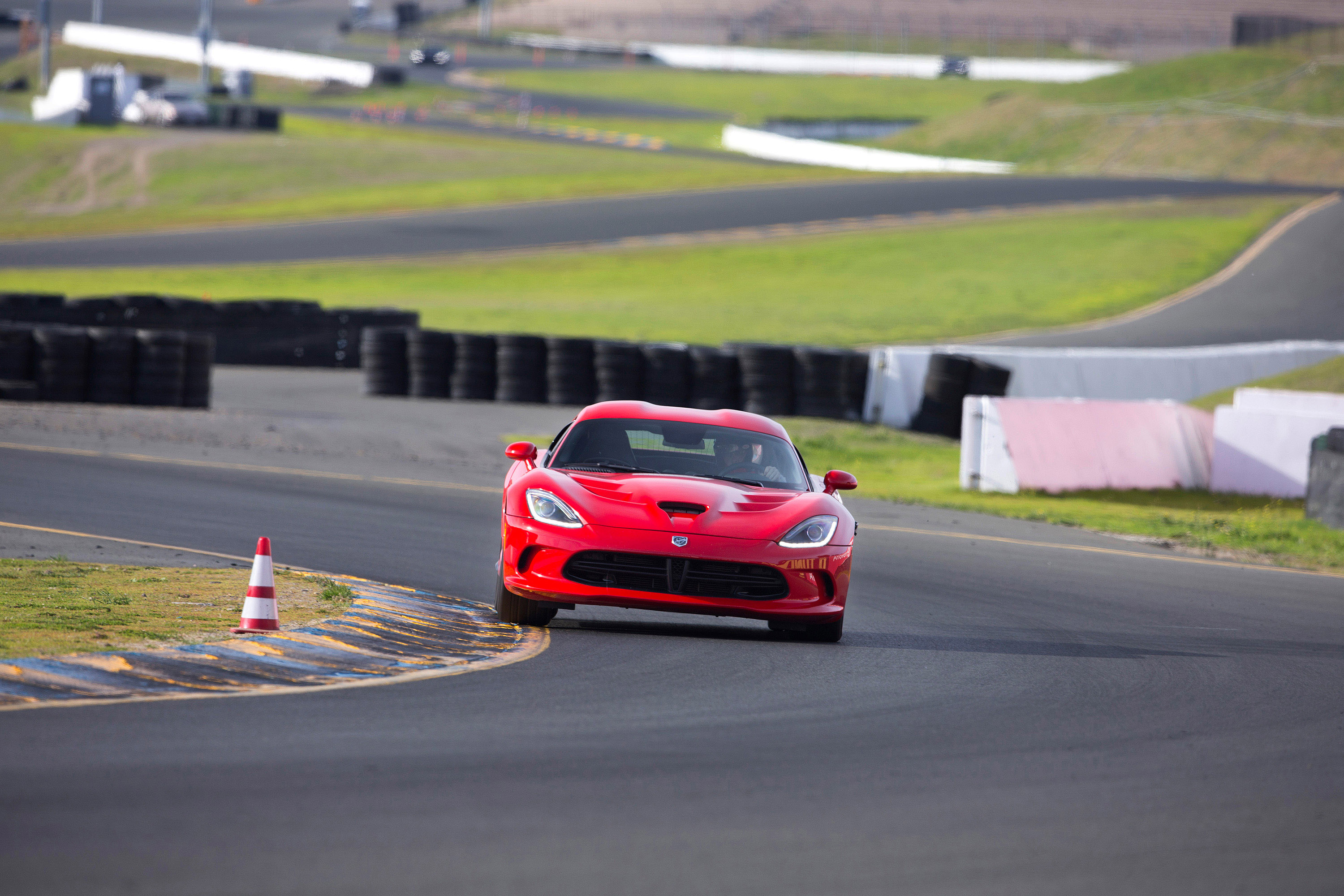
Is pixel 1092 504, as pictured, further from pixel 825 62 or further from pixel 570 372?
pixel 825 62

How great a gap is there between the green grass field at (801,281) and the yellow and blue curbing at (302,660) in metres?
22.9

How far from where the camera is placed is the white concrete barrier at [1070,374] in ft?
80.8

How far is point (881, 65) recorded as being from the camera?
98.4 metres

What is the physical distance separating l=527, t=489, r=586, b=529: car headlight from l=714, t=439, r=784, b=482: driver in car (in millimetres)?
1181

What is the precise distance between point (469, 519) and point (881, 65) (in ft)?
287

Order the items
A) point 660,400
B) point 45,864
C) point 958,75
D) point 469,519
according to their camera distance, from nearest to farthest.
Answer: point 45,864 < point 469,519 < point 660,400 < point 958,75

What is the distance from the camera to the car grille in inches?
368

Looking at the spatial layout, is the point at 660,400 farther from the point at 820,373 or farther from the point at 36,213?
the point at 36,213

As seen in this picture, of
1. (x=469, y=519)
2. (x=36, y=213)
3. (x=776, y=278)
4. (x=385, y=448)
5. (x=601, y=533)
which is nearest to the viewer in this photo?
(x=601, y=533)

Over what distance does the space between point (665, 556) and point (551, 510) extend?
0.73 metres

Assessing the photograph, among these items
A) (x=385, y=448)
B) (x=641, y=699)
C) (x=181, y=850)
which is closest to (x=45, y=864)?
(x=181, y=850)

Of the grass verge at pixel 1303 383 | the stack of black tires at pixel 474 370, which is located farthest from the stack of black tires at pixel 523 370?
the grass verge at pixel 1303 383

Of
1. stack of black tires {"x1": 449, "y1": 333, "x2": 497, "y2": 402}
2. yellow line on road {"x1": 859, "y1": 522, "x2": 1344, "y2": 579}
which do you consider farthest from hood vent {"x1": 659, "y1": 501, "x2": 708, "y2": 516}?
stack of black tires {"x1": 449, "y1": 333, "x2": 497, "y2": 402}

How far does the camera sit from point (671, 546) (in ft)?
30.5
